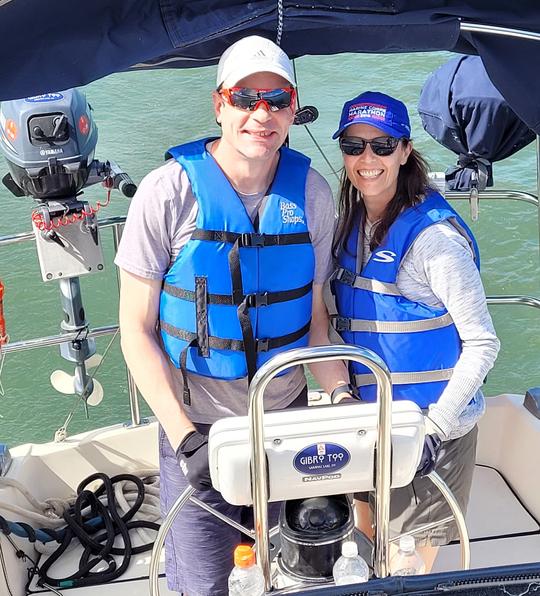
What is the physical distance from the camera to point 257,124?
1.85 meters

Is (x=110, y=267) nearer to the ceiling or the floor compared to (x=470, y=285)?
nearer to the floor

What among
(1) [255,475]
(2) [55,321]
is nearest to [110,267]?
(2) [55,321]

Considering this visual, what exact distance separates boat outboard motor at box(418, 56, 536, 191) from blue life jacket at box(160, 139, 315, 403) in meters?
1.35

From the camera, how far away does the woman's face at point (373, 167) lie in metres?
2.02

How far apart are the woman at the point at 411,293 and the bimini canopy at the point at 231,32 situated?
202mm

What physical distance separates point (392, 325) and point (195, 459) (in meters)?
0.63

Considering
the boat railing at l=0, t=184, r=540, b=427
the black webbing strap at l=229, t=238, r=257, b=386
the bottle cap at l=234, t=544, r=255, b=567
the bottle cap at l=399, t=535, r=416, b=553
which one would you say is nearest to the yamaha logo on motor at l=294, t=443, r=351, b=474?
the bottle cap at l=234, t=544, r=255, b=567

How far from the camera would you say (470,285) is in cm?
190

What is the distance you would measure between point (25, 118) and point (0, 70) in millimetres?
1307

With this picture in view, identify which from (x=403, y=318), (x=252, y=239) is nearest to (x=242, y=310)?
(x=252, y=239)

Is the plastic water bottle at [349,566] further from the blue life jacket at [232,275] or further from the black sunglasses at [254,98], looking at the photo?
the black sunglasses at [254,98]

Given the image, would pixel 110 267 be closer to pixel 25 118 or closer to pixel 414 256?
pixel 25 118

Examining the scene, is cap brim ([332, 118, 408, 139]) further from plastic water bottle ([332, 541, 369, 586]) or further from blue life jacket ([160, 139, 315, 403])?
plastic water bottle ([332, 541, 369, 586])

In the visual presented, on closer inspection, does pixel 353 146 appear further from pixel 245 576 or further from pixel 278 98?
pixel 245 576
